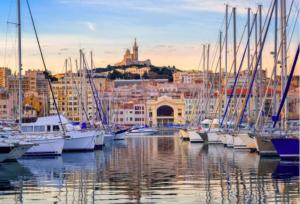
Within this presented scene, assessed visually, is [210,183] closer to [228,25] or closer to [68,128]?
[68,128]

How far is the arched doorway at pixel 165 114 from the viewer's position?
19550 centimetres

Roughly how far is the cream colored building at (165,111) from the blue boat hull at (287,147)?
156 metres

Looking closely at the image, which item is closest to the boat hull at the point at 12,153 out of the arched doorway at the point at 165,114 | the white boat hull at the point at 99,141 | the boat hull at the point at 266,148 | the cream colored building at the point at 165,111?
the boat hull at the point at 266,148

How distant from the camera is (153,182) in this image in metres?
25.5

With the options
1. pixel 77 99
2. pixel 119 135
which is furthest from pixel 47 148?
pixel 77 99

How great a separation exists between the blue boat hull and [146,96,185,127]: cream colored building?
156 metres

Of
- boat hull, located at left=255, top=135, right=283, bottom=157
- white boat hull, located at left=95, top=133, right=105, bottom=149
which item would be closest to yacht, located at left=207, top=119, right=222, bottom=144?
white boat hull, located at left=95, top=133, right=105, bottom=149

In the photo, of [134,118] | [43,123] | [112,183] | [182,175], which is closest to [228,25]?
[43,123]

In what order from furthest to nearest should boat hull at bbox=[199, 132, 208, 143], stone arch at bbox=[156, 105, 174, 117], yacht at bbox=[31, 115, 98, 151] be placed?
stone arch at bbox=[156, 105, 174, 117]
boat hull at bbox=[199, 132, 208, 143]
yacht at bbox=[31, 115, 98, 151]

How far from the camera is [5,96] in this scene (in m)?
150

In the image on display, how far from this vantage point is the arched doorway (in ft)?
641

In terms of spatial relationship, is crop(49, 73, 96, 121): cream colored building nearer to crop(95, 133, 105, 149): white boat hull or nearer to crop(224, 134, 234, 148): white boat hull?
crop(95, 133, 105, 149): white boat hull

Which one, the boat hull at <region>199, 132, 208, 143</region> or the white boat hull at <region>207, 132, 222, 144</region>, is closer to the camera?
the white boat hull at <region>207, 132, 222, 144</region>

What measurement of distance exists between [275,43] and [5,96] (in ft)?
375
